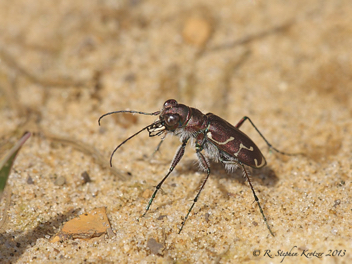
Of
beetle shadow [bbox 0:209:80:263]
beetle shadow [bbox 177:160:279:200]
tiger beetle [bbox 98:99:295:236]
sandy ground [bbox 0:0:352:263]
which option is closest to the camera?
beetle shadow [bbox 0:209:80:263]

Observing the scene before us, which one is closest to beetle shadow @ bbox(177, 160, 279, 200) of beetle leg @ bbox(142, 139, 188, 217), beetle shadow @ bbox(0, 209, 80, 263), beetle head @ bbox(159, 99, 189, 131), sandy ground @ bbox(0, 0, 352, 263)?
sandy ground @ bbox(0, 0, 352, 263)

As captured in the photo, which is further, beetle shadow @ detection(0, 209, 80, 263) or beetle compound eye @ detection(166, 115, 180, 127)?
beetle compound eye @ detection(166, 115, 180, 127)

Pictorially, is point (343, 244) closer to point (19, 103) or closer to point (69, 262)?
point (69, 262)

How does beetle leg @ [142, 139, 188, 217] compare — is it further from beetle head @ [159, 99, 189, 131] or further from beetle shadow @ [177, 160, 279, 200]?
beetle shadow @ [177, 160, 279, 200]

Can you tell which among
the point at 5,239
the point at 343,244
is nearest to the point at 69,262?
the point at 5,239

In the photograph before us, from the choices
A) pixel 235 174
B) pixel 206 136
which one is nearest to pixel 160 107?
pixel 206 136

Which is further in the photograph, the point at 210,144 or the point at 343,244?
the point at 210,144

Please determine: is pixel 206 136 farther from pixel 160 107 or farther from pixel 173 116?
pixel 160 107
